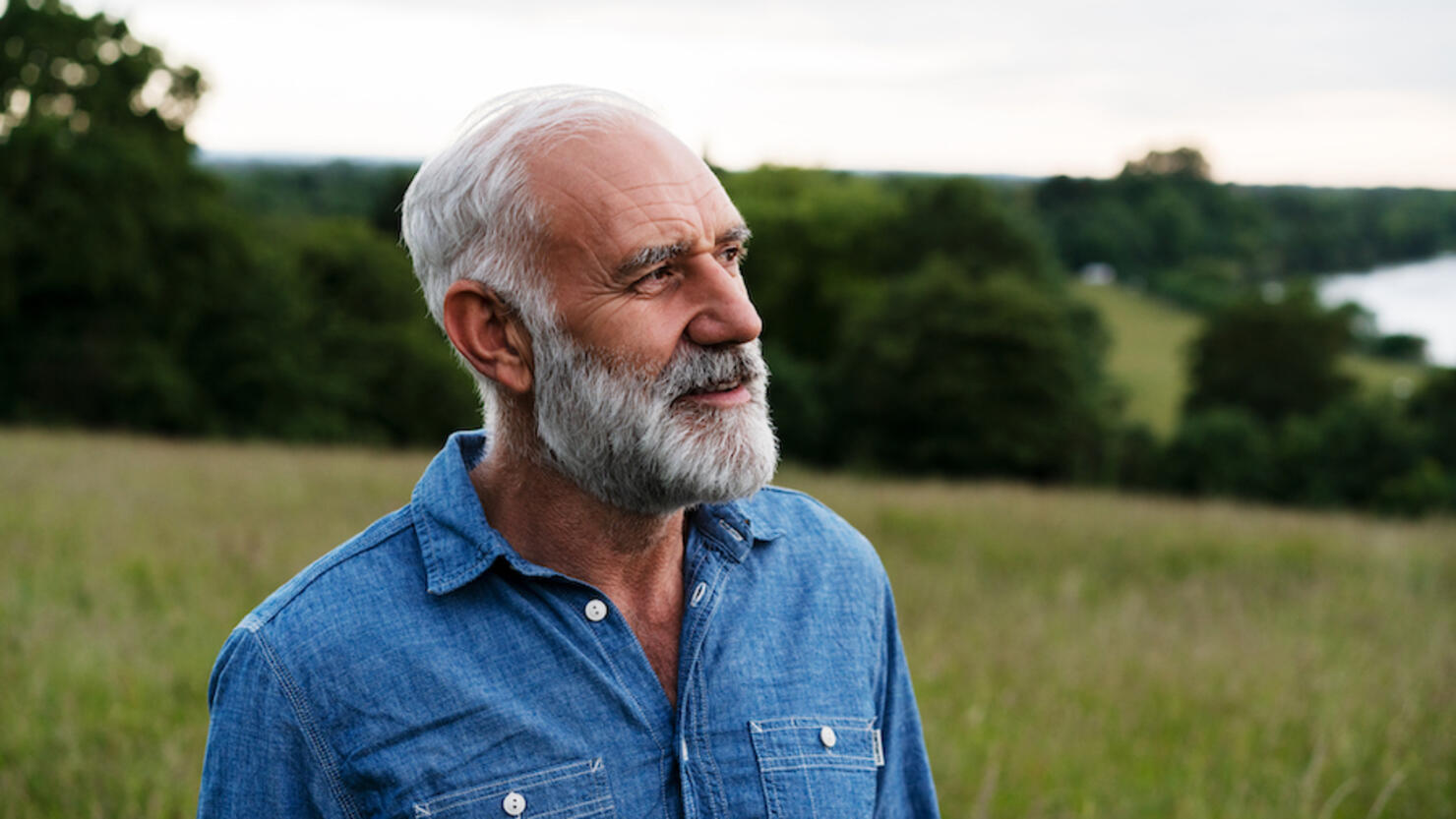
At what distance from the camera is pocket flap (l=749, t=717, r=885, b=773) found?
1.93 m

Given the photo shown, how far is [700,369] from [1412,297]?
215 ft

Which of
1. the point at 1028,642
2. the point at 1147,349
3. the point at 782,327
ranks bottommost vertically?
the point at 1147,349

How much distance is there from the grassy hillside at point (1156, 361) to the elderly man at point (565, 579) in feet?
172

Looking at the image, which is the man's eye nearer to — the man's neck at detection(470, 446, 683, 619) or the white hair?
the white hair

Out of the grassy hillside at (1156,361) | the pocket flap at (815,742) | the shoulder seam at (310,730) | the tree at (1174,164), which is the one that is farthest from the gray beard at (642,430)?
the tree at (1174,164)

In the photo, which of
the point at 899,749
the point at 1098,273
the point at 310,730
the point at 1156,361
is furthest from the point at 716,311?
the point at 1098,273

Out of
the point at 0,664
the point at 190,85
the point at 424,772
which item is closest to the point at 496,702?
the point at 424,772

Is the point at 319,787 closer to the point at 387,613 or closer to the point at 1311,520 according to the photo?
the point at 387,613

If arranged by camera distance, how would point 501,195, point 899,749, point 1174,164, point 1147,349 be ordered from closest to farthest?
1. point 501,195
2. point 899,749
3. point 1147,349
4. point 1174,164

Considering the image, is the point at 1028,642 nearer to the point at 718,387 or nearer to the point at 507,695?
the point at 718,387

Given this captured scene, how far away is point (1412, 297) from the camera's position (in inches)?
2248

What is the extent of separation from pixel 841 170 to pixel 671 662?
7306 cm

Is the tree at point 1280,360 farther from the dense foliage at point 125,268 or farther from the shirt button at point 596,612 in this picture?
the shirt button at point 596,612

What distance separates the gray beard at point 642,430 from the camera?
1.86 meters
